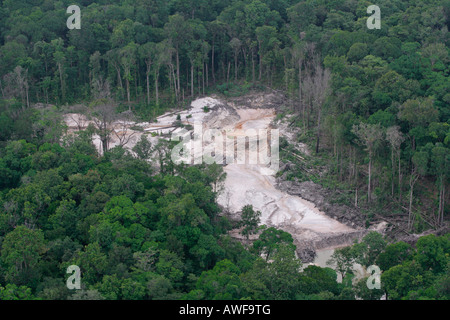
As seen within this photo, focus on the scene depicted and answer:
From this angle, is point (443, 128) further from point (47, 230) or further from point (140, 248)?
point (47, 230)

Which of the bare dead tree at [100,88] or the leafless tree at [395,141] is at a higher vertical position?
the bare dead tree at [100,88]

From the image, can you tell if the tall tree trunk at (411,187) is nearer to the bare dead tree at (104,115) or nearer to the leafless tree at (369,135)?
the leafless tree at (369,135)

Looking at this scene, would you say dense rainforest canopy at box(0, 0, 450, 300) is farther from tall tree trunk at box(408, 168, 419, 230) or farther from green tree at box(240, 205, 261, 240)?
green tree at box(240, 205, 261, 240)

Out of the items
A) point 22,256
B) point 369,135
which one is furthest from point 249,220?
point 22,256

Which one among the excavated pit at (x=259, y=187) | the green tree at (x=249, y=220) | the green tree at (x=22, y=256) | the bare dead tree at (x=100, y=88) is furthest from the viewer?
the bare dead tree at (x=100, y=88)

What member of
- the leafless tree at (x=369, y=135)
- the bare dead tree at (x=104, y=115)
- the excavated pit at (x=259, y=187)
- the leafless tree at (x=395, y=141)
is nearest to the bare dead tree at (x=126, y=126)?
the excavated pit at (x=259, y=187)

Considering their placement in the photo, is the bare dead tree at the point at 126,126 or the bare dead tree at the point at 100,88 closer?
the bare dead tree at the point at 126,126

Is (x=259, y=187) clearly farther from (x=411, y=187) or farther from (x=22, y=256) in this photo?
(x=22, y=256)

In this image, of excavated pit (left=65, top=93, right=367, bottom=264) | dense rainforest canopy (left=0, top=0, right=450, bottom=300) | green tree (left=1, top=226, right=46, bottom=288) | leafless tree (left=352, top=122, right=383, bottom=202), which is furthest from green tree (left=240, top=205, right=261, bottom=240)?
green tree (left=1, top=226, right=46, bottom=288)
